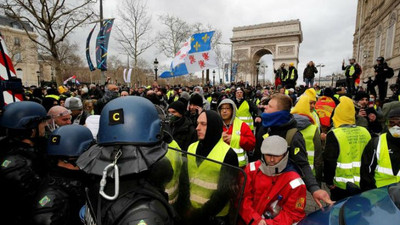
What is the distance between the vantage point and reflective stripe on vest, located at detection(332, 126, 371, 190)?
2.83 meters

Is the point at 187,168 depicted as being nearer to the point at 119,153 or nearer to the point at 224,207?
the point at 224,207

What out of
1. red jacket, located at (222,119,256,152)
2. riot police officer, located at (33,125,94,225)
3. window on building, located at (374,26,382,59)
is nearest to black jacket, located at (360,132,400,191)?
red jacket, located at (222,119,256,152)

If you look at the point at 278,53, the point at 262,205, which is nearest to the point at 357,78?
the point at 262,205

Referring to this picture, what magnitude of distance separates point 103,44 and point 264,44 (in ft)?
158

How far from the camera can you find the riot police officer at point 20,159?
6.19 ft

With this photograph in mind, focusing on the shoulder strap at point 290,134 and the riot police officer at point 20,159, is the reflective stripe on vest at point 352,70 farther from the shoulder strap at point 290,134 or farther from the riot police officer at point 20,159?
the riot police officer at point 20,159

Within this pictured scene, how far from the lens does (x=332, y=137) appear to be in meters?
2.94

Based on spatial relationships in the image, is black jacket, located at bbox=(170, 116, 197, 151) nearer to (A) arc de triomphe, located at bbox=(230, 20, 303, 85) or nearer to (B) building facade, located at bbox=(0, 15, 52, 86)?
(A) arc de triomphe, located at bbox=(230, 20, 303, 85)

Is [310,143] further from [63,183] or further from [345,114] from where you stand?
[63,183]

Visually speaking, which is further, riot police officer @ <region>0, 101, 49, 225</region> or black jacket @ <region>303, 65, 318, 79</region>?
black jacket @ <region>303, 65, 318, 79</region>

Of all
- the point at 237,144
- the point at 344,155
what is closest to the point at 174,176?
the point at 237,144

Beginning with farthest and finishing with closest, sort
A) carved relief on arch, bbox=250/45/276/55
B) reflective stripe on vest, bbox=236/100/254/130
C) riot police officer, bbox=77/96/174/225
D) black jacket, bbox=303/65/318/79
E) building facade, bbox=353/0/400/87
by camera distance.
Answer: carved relief on arch, bbox=250/45/276/55 < building facade, bbox=353/0/400/87 < black jacket, bbox=303/65/318/79 < reflective stripe on vest, bbox=236/100/254/130 < riot police officer, bbox=77/96/174/225

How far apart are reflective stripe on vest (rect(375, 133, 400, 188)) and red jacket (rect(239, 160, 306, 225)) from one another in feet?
3.36

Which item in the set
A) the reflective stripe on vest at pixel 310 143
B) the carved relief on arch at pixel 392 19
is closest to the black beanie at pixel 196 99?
the reflective stripe on vest at pixel 310 143
